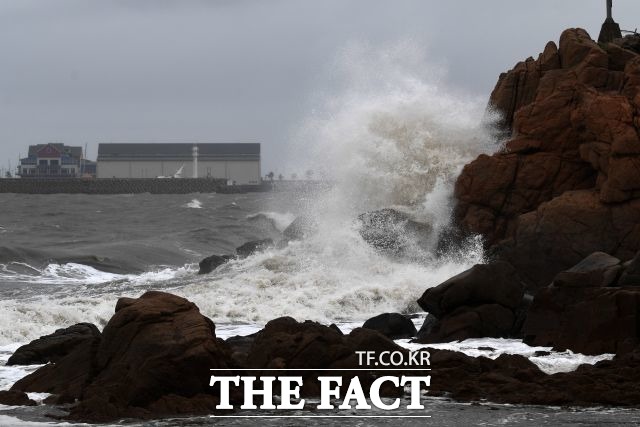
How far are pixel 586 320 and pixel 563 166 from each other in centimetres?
794

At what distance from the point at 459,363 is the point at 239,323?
7.27 metres

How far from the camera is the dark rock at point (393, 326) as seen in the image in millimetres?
18125

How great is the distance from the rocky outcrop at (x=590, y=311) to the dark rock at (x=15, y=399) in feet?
21.7

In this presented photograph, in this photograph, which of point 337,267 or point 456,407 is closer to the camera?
point 456,407

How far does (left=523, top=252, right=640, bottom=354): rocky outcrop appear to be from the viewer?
15477 millimetres

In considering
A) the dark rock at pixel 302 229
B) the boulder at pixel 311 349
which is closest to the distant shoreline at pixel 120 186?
the dark rock at pixel 302 229

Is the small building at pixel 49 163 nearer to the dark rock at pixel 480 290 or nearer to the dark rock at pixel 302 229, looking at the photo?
the dark rock at pixel 302 229

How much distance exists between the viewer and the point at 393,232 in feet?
87.2

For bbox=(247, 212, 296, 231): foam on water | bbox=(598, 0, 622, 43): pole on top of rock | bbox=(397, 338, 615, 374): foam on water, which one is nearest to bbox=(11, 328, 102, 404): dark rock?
bbox=(397, 338, 615, 374): foam on water

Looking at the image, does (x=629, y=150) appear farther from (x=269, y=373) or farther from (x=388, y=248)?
(x=269, y=373)

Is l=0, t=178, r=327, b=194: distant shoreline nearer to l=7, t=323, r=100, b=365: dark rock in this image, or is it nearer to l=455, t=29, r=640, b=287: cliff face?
l=455, t=29, r=640, b=287: cliff face

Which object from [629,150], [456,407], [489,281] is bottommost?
[456,407]

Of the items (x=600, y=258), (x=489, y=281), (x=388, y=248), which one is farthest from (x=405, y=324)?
(x=388, y=248)

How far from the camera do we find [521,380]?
13812 millimetres
